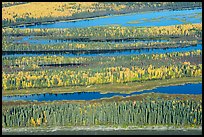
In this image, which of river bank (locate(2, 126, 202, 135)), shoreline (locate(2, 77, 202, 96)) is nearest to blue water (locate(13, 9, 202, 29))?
shoreline (locate(2, 77, 202, 96))

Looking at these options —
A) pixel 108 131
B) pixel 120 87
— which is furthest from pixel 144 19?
pixel 108 131

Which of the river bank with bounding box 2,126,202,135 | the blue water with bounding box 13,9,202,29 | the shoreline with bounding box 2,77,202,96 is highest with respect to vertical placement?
the blue water with bounding box 13,9,202,29

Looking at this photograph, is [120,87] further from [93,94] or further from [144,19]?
[144,19]

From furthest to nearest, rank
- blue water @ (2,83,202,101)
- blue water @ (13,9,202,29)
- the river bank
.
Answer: blue water @ (13,9,202,29) → blue water @ (2,83,202,101) → the river bank

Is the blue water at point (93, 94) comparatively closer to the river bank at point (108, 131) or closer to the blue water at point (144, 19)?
the river bank at point (108, 131)

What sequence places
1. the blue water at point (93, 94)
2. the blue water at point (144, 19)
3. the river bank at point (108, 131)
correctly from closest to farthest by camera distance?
1. the river bank at point (108, 131)
2. the blue water at point (93, 94)
3. the blue water at point (144, 19)

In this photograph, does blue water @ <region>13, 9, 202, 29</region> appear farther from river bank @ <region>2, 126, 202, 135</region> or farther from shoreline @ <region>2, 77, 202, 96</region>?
river bank @ <region>2, 126, 202, 135</region>

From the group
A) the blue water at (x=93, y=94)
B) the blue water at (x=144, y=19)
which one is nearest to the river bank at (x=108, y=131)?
the blue water at (x=93, y=94)

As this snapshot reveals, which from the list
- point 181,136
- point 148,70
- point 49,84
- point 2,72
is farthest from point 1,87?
point 181,136

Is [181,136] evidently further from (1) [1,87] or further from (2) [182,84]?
(1) [1,87]
